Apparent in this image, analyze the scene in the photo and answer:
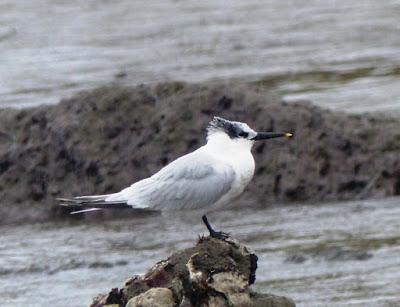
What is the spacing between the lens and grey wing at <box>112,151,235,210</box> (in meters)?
10.1

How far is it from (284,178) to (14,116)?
2.90 metres

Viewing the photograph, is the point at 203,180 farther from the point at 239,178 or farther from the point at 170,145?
the point at 170,145

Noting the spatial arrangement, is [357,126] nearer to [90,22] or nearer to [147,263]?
[147,263]

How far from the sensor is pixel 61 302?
12.8 meters

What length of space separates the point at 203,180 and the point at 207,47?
46.6ft

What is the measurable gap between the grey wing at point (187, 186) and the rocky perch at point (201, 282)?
0.92 metres

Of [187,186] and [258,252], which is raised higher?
[187,186]

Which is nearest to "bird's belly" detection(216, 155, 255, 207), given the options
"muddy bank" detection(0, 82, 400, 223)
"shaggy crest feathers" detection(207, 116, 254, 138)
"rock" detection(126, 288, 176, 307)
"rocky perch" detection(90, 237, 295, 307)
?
"shaggy crest feathers" detection(207, 116, 254, 138)

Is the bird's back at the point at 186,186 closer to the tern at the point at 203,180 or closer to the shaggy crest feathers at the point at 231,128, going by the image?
the tern at the point at 203,180

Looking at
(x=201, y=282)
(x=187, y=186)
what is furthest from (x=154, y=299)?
(x=187, y=186)

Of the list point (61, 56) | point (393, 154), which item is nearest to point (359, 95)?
point (393, 154)

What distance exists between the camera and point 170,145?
15.2 meters

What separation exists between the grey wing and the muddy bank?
4587mm

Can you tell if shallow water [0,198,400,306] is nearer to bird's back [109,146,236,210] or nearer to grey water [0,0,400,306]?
grey water [0,0,400,306]
